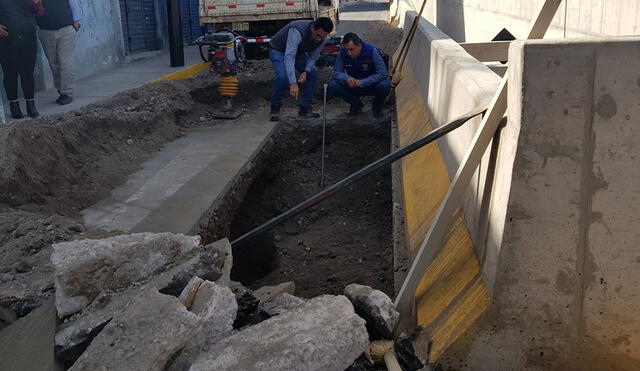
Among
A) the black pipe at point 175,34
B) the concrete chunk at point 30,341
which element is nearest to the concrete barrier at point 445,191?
the concrete chunk at point 30,341

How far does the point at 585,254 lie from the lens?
2.32 metres

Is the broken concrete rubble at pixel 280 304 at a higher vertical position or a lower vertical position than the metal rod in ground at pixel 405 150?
lower

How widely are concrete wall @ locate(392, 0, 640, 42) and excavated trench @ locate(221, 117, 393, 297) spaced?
7.44 feet

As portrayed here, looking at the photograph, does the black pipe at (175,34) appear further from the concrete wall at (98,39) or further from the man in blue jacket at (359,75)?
the man in blue jacket at (359,75)

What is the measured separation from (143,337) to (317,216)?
15.1ft

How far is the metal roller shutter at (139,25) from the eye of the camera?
14867 millimetres

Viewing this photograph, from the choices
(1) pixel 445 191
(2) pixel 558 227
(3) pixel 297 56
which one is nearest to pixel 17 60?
(3) pixel 297 56

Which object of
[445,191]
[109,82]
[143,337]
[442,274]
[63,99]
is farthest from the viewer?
[109,82]

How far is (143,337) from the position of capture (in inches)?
90.1

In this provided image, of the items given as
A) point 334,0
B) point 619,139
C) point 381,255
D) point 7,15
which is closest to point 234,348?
point 619,139

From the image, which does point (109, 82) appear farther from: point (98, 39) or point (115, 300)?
point (115, 300)

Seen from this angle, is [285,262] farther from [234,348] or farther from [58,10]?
[58,10]

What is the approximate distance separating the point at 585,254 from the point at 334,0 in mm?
15238

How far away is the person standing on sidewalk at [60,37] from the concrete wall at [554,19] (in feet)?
20.2
